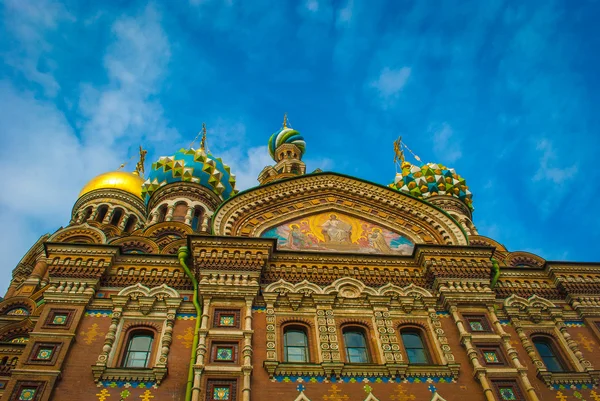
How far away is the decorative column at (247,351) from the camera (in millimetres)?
6359

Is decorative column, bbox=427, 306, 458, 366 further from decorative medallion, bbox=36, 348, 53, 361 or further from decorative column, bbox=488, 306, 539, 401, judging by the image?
decorative medallion, bbox=36, 348, 53, 361

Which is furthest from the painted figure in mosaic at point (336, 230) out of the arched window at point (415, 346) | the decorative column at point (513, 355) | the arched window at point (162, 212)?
the arched window at point (162, 212)

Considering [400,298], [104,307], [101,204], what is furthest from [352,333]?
[101,204]

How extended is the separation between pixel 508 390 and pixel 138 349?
4.65m

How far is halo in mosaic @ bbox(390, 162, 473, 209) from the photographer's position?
648 inches

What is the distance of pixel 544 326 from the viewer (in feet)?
26.8

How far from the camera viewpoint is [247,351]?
683 centimetres

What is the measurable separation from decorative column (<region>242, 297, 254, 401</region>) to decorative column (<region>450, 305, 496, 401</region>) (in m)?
2.80

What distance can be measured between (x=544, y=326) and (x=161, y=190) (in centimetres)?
1097

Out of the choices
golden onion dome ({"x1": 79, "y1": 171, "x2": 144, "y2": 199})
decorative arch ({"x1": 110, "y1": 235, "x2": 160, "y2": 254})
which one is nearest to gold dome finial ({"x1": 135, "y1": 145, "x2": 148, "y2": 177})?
golden onion dome ({"x1": 79, "y1": 171, "x2": 144, "y2": 199})

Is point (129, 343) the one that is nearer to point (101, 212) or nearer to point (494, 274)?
point (494, 274)

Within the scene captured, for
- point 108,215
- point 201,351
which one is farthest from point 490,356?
point 108,215

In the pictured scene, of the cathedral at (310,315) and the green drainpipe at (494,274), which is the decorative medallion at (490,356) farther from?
the green drainpipe at (494,274)

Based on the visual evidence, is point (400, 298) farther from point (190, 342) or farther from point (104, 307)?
point (104, 307)
